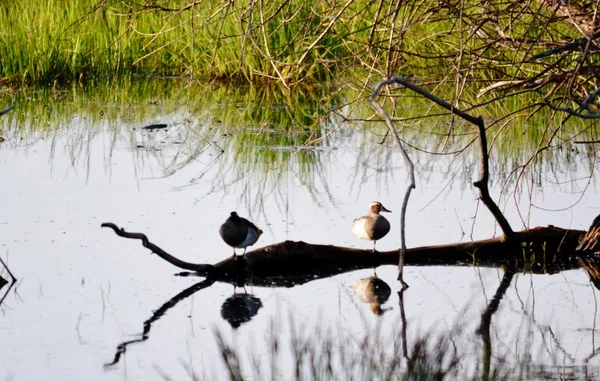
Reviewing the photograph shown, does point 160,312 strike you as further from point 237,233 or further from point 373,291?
point 373,291

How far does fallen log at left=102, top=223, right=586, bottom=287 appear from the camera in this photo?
275 inches

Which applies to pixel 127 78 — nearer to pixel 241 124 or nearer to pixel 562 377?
pixel 241 124

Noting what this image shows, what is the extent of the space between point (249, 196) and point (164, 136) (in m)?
3.32

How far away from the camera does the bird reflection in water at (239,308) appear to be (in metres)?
6.15

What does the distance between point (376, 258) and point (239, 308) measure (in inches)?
47.7

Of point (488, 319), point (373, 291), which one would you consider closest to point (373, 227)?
point (373, 291)

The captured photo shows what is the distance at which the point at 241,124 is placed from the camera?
12.9 m

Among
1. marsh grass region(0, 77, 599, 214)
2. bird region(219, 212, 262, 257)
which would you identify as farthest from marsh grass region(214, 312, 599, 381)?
marsh grass region(0, 77, 599, 214)

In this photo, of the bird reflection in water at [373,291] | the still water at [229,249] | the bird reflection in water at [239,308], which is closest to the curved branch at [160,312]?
the still water at [229,249]

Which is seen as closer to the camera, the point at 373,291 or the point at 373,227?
the point at 373,291

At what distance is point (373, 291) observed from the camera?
676cm

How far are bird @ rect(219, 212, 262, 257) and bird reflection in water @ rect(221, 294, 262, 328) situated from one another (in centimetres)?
62

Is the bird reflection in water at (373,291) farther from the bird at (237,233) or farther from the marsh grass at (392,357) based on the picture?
the bird at (237,233)

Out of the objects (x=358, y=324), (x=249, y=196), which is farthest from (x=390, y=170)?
(x=358, y=324)
